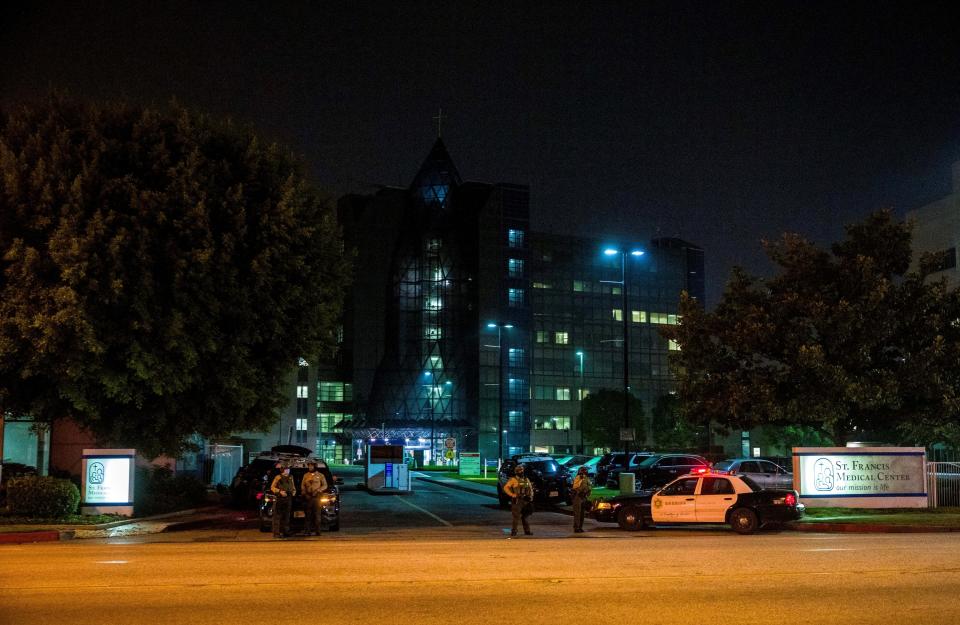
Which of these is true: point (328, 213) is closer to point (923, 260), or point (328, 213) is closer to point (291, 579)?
point (291, 579)

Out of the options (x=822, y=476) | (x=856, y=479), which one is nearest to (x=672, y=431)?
(x=856, y=479)

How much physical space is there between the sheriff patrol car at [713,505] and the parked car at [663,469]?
38.2 feet

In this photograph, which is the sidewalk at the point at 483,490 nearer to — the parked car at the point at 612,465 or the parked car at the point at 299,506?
the parked car at the point at 612,465

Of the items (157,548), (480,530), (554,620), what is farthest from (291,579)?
(480,530)

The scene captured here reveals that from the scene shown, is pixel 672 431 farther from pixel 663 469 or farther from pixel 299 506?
pixel 299 506

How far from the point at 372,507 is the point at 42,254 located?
14782 mm

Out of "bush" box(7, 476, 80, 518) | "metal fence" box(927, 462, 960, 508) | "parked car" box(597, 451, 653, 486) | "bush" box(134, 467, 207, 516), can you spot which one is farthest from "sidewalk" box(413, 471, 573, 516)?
"bush" box(7, 476, 80, 518)

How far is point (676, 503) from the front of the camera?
74.5 feet

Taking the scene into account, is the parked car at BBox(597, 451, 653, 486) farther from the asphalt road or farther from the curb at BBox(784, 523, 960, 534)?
the asphalt road

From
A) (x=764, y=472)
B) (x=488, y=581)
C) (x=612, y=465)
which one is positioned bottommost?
(x=612, y=465)

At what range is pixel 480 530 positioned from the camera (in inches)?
922

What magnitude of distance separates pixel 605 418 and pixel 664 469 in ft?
200

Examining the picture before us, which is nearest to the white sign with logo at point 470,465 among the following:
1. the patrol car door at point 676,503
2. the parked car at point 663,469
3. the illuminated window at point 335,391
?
the parked car at point 663,469

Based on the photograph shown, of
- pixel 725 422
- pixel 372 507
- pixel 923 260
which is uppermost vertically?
pixel 923 260
